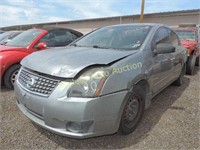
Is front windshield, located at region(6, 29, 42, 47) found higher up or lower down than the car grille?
higher up

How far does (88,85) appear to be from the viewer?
6.84ft

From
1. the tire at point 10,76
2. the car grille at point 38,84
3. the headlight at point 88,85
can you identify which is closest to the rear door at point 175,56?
the headlight at point 88,85

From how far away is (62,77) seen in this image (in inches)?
83.6

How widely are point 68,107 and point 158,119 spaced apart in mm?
1761

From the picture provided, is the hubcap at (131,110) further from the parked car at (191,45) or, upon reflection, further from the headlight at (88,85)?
the parked car at (191,45)

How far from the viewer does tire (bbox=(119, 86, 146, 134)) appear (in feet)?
8.20

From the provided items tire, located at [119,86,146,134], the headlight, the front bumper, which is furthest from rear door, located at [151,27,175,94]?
the headlight

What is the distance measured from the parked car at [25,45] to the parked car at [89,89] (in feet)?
6.00

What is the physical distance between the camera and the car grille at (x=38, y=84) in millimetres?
2156

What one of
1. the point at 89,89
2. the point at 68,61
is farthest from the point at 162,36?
the point at 89,89

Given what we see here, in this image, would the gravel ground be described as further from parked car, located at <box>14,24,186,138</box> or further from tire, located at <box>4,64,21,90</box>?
tire, located at <box>4,64,21,90</box>

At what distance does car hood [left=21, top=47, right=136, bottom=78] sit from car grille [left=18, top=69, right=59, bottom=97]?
82 millimetres

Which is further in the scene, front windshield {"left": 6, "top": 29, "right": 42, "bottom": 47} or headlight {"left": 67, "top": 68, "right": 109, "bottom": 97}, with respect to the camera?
front windshield {"left": 6, "top": 29, "right": 42, "bottom": 47}

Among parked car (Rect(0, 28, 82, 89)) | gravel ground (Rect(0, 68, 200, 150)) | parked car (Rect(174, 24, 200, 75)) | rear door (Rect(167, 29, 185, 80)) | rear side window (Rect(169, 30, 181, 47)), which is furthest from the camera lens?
parked car (Rect(174, 24, 200, 75))
